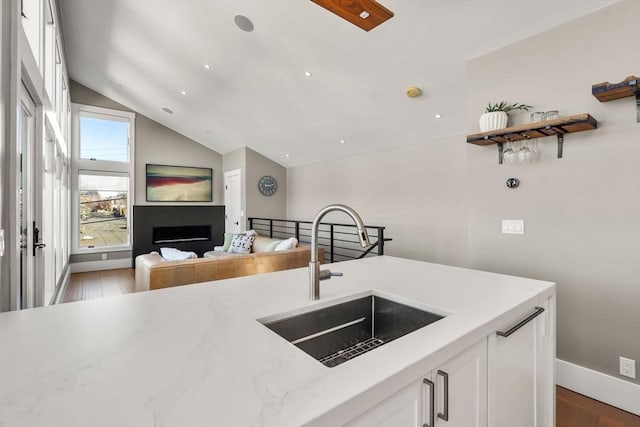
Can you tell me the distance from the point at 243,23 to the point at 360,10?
1.91 meters

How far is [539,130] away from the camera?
2.16m

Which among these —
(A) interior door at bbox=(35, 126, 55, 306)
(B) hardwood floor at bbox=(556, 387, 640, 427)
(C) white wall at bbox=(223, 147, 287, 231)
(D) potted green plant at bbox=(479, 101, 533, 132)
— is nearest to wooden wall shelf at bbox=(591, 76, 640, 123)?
(D) potted green plant at bbox=(479, 101, 533, 132)

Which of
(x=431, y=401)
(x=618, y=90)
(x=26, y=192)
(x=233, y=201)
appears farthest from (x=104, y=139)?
(x=618, y=90)

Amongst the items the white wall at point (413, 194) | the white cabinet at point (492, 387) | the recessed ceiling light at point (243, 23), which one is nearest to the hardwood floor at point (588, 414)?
the white cabinet at point (492, 387)

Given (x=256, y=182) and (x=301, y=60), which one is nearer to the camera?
(x=301, y=60)

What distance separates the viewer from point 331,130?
198 inches

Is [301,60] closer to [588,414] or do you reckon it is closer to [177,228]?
[588,414]

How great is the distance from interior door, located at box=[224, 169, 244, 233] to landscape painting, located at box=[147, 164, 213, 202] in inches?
18.4

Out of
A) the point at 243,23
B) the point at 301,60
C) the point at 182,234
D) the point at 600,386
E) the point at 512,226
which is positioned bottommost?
the point at 600,386

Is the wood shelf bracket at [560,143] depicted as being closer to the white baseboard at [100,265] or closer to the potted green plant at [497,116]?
the potted green plant at [497,116]

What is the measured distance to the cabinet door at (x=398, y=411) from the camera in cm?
66

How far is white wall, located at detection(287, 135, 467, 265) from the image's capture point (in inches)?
165

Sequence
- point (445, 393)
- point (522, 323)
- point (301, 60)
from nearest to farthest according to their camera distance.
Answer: point (445, 393), point (522, 323), point (301, 60)

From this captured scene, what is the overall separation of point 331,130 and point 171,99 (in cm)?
304
